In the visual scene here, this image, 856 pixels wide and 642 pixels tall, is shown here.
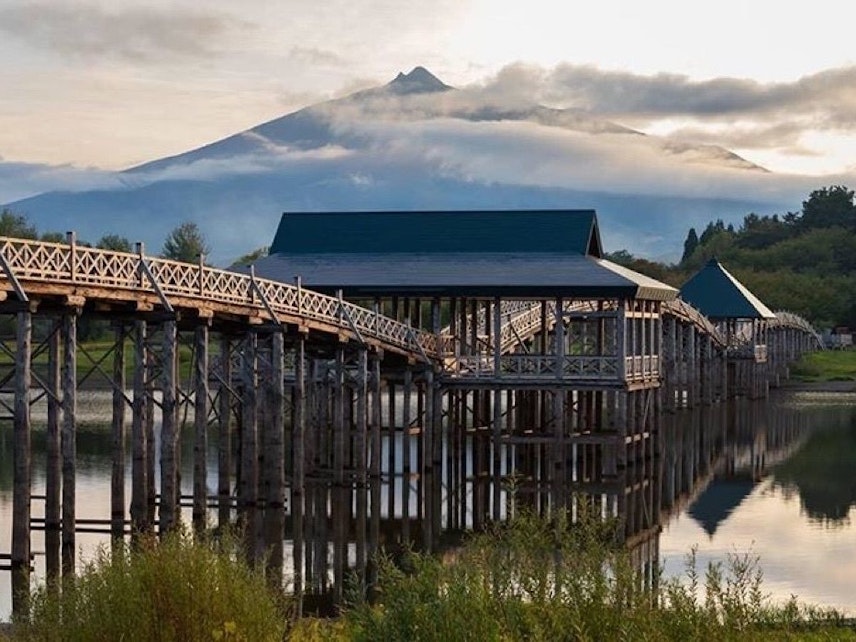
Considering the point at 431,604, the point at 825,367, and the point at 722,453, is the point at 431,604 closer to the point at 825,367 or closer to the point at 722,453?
the point at 722,453

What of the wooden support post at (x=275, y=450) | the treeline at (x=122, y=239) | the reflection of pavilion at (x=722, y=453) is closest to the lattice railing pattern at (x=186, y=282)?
the wooden support post at (x=275, y=450)

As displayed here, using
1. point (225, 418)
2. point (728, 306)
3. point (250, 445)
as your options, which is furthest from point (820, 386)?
point (250, 445)

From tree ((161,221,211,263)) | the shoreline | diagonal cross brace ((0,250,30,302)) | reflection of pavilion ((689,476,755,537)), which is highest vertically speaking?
tree ((161,221,211,263))

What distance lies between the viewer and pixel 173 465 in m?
35.8

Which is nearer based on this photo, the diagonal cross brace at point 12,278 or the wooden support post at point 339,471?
the diagonal cross brace at point 12,278

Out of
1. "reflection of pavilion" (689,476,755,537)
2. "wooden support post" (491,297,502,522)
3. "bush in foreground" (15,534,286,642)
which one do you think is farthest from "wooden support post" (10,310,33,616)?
"wooden support post" (491,297,502,522)

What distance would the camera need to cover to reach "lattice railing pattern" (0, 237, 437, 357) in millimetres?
31078

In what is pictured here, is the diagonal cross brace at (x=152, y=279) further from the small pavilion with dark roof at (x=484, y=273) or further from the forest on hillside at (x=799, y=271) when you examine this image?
the forest on hillside at (x=799, y=271)

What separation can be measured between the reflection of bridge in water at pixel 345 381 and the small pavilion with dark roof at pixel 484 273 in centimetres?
11

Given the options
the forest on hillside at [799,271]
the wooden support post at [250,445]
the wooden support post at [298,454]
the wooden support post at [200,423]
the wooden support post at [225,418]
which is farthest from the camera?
the forest on hillside at [799,271]

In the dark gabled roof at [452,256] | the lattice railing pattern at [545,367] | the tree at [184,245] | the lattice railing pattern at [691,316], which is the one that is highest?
the tree at [184,245]

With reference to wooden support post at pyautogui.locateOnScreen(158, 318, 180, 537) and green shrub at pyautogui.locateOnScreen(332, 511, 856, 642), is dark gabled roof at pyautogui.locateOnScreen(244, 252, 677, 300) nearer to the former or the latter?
wooden support post at pyautogui.locateOnScreen(158, 318, 180, 537)

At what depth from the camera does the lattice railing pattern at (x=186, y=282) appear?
1224 inches

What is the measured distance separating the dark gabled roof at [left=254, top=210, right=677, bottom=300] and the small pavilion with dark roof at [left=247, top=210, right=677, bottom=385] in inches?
1.6
